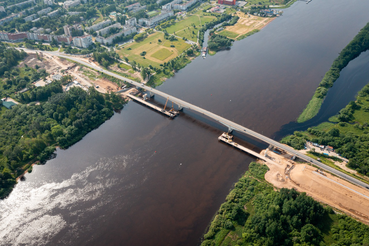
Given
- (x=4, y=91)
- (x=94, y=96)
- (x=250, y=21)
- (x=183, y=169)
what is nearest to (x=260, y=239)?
(x=183, y=169)

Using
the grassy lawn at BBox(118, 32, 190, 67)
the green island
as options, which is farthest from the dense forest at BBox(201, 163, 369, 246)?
the grassy lawn at BBox(118, 32, 190, 67)

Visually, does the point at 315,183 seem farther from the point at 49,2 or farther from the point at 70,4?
the point at 49,2

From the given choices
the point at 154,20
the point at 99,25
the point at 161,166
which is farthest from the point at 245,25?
the point at 161,166

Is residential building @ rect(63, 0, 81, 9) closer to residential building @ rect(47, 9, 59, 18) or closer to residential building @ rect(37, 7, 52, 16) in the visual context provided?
residential building @ rect(37, 7, 52, 16)

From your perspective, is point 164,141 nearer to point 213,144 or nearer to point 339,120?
point 213,144

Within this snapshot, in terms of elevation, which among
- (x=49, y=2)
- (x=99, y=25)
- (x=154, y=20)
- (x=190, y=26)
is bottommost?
(x=49, y=2)

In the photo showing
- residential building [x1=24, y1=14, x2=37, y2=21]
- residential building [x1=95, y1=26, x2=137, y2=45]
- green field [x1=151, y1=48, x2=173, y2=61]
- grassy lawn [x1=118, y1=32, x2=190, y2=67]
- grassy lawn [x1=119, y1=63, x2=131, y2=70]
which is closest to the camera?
grassy lawn [x1=119, y1=63, x2=131, y2=70]
